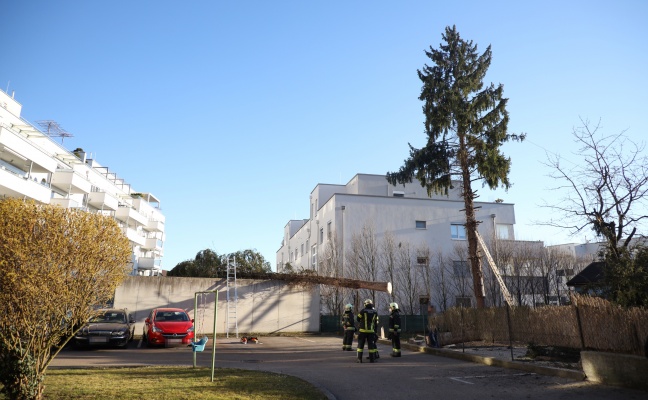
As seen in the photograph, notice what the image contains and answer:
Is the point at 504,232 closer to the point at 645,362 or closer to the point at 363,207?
the point at 363,207

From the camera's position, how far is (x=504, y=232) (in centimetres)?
4109

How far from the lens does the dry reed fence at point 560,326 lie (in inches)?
384

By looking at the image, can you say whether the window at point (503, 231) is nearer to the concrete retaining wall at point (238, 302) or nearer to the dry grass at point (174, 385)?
the concrete retaining wall at point (238, 302)

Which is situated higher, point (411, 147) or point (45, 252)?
point (411, 147)

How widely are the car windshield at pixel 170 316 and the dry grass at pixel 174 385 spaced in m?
7.88

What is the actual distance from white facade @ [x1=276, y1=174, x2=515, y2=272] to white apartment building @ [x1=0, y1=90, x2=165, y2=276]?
643 inches

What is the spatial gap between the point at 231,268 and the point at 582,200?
63.0 feet

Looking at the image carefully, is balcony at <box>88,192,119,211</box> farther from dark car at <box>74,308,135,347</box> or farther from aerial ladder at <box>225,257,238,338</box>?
dark car at <box>74,308,135,347</box>

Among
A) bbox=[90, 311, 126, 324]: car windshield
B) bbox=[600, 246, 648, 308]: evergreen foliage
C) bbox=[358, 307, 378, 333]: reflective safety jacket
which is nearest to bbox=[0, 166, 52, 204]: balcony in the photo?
bbox=[90, 311, 126, 324]: car windshield

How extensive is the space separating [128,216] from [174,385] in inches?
1730

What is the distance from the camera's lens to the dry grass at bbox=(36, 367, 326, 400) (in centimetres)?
760

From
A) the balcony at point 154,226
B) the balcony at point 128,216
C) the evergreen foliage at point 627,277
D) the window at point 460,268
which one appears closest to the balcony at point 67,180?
the balcony at point 128,216

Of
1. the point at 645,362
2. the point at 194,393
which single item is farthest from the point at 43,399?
the point at 645,362

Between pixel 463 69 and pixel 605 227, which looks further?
pixel 463 69
